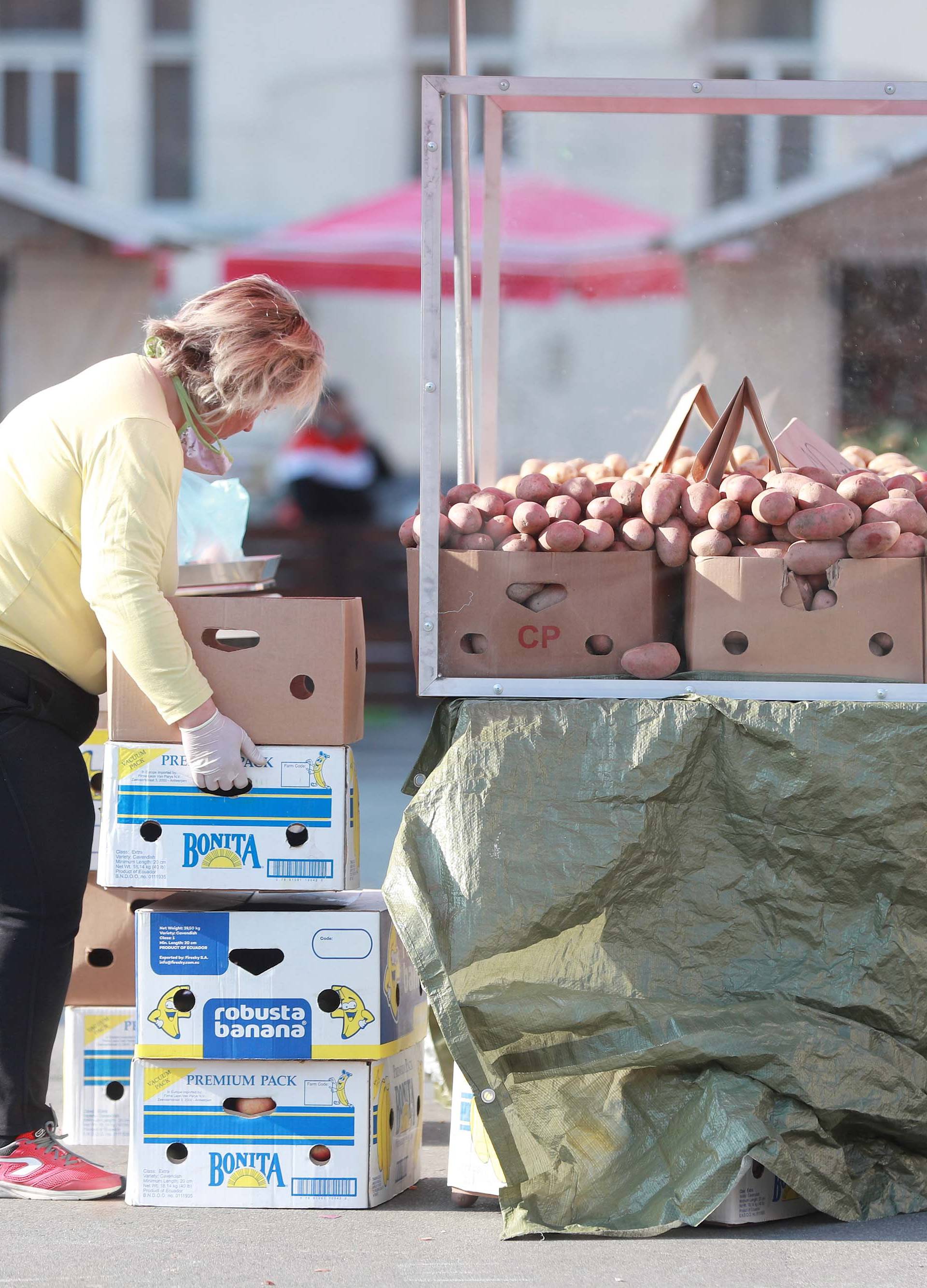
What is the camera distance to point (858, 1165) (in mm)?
2662

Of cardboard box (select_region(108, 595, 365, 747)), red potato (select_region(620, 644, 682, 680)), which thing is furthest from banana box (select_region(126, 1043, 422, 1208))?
red potato (select_region(620, 644, 682, 680))

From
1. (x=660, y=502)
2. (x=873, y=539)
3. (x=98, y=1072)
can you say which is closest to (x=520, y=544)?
(x=660, y=502)

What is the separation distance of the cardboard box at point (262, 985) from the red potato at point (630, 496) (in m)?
0.88

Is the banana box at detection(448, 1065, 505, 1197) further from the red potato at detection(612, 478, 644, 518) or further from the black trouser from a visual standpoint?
the red potato at detection(612, 478, 644, 518)

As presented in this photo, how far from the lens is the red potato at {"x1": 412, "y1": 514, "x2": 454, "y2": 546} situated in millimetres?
2779

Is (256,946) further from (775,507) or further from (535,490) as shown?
(775,507)

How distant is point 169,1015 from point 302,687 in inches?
24.4

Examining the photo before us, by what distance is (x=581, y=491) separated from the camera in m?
2.89

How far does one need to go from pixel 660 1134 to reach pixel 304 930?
0.70 meters

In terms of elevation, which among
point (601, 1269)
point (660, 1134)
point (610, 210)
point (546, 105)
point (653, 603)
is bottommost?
point (601, 1269)

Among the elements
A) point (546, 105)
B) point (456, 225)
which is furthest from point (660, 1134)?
point (546, 105)

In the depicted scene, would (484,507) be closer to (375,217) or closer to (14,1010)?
(14,1010)

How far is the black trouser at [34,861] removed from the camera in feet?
8.61

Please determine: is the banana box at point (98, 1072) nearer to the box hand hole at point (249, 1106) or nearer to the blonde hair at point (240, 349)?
the box hand hole at point (249, 1106)
